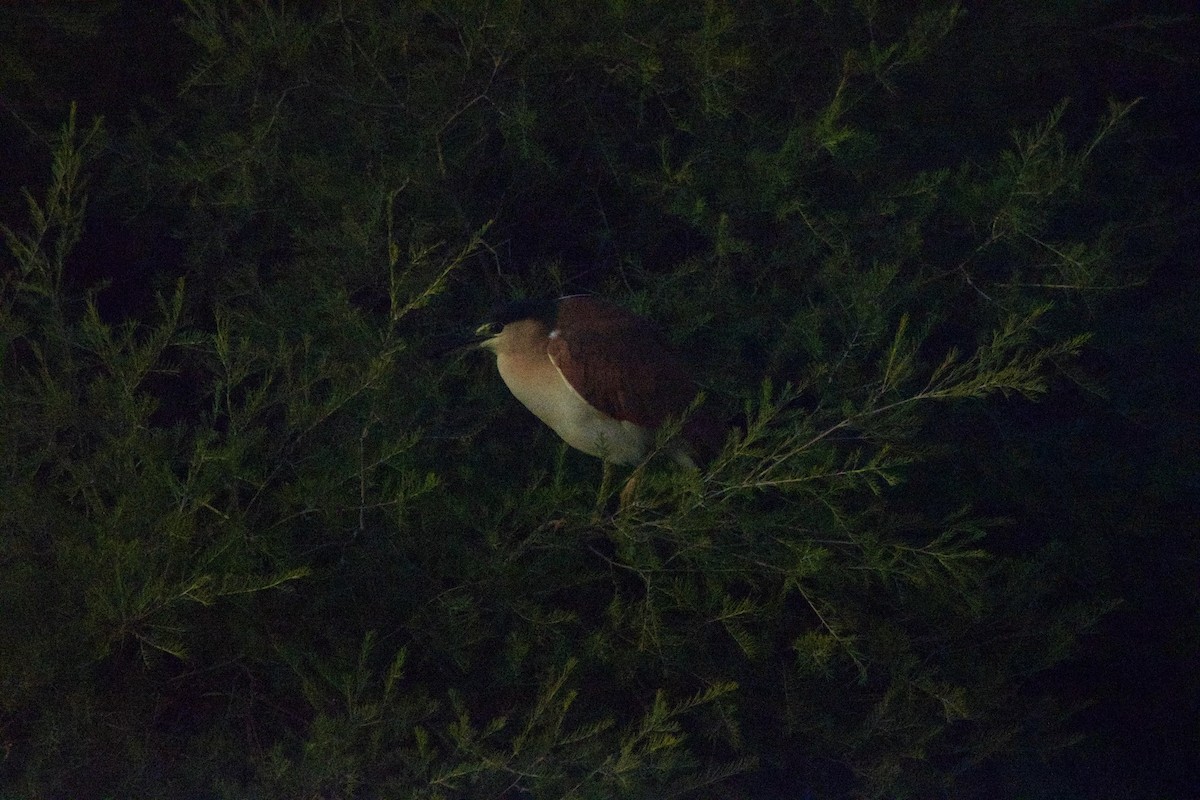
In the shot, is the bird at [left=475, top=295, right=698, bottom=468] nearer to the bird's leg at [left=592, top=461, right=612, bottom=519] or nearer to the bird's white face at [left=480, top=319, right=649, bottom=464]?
the bird's white face at [left=480, top=319, right=649, bottom=464]

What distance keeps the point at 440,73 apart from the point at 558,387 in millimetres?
1307

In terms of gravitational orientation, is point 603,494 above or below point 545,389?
above

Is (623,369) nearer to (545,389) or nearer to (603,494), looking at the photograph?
Answer: (545,389)

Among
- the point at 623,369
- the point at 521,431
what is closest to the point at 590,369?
the point at 623,369

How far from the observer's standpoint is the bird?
4.14 meters

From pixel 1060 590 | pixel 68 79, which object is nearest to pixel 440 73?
pixel 68 79

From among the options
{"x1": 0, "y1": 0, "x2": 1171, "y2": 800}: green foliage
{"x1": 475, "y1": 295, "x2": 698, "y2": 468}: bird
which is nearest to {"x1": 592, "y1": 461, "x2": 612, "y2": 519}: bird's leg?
{"x1": 0, "y1": 0, "x2": 1171, "y2": 800}: green foliage

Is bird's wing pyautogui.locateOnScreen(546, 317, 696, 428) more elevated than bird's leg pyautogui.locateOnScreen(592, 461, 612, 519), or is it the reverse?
bird's leg pyautogui.locateOnScreen(592, 461, 612, 519)

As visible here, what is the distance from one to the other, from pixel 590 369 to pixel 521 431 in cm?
58

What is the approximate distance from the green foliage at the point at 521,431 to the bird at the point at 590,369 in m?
0.17

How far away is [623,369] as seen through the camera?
4164mm

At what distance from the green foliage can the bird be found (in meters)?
0.17

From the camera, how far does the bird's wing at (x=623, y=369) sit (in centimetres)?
413

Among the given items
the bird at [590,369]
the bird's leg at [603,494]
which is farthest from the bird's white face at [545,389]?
the bird's leg at [603,494]
